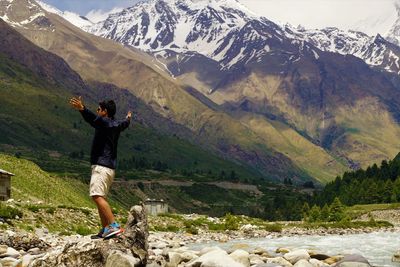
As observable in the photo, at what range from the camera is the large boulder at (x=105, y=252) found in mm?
19891

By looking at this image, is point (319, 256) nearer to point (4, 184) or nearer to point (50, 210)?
point (50, 210)

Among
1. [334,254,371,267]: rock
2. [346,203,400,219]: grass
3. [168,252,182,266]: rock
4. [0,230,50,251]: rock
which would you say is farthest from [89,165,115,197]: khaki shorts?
[346,203,400,219]: grass

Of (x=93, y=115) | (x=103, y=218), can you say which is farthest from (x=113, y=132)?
(x=103, y=218)

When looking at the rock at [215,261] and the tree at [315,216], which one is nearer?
the rock at [215,261]

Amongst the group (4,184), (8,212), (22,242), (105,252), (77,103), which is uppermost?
(4,184)

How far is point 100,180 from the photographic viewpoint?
2030 cm

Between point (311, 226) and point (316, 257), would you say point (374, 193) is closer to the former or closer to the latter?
point (311, 226)

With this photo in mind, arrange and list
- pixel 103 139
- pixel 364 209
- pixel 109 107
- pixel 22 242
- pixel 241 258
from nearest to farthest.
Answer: pixel 103 139
pixel 109 107
pixel 241 258
pixel 22 242
pixel 364 209

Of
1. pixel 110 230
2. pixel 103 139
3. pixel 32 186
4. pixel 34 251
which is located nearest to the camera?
pixel 110 230

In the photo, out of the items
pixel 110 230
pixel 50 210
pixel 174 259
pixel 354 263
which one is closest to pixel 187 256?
pixel 174 259

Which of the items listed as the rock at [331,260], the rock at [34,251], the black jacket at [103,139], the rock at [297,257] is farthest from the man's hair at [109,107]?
the rock at [331,260]

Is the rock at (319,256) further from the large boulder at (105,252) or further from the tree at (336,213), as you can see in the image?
the tree at (336,213)

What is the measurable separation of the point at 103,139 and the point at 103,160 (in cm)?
72

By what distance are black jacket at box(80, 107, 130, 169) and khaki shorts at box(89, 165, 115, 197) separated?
0.55 feet
